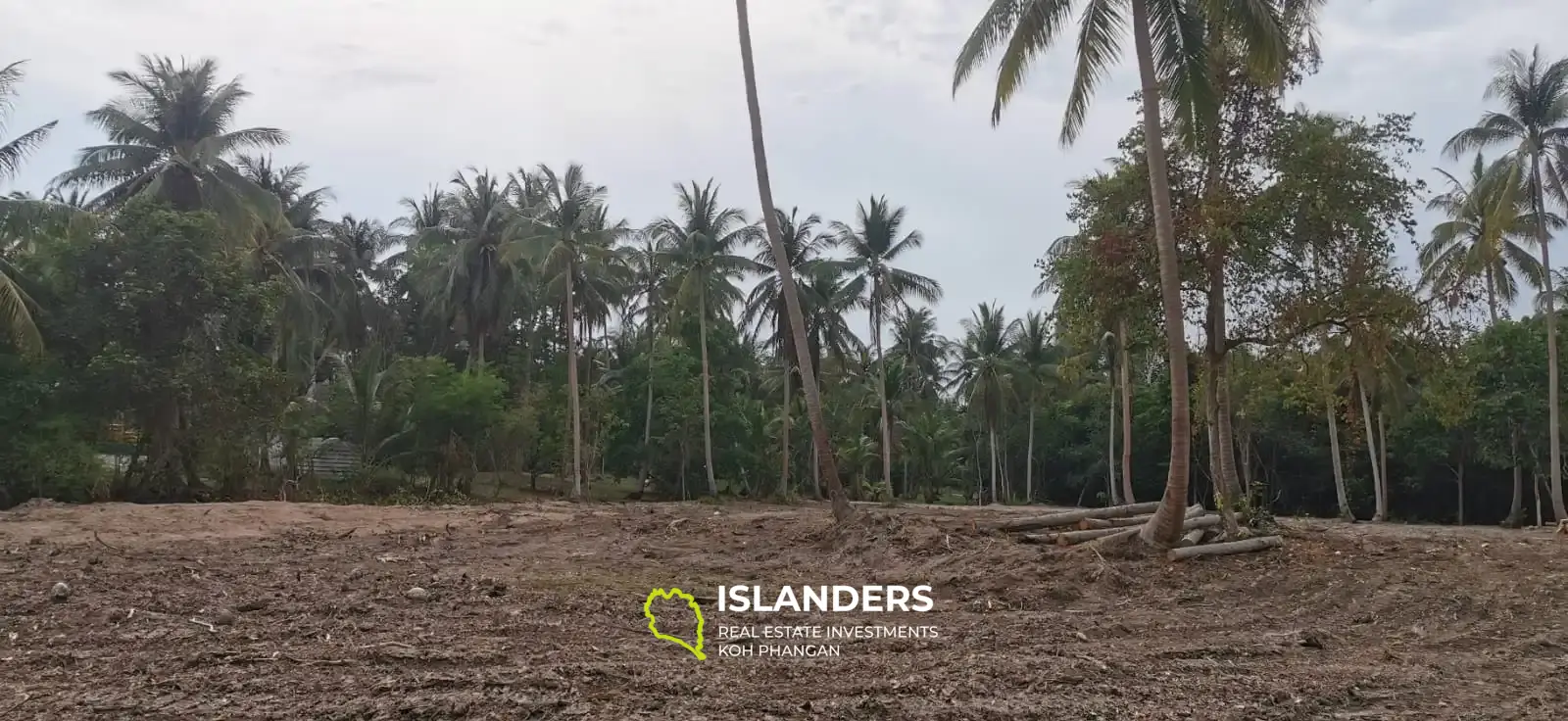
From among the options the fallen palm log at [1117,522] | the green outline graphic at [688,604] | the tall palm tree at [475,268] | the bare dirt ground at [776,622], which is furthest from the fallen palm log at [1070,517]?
the tall palm tree at [475,268]

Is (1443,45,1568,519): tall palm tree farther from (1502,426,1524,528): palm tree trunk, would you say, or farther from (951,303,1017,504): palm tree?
(951,303,1017,504): palm tree

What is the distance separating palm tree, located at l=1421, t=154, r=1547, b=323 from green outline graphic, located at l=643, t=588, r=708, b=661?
14.5 meters

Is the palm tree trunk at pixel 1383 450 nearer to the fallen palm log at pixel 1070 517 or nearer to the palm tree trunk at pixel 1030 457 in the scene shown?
the palm tree trunk at pixel 1030 457

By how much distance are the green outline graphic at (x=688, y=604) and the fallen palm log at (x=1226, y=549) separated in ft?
17.5

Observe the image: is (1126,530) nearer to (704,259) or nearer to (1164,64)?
(1164,64)

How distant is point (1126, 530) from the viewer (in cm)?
1118

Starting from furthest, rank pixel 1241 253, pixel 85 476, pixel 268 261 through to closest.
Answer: pixel 268 261
pixel 85 476
pixel 1241 253

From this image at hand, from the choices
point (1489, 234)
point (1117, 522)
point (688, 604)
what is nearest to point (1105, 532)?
point (1117, 522)

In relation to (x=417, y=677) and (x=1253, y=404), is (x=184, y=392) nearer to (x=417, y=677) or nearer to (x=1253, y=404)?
(x=417, y=677)

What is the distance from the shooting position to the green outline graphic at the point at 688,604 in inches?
248

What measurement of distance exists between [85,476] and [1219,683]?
1995cm

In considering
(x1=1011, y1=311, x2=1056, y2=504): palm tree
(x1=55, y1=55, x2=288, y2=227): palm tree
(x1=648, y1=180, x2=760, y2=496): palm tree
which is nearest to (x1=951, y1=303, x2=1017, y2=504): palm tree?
(x1=1011, y1=311, x2=1056, y2=504): palm tree

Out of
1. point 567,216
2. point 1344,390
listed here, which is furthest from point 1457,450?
point 567,216

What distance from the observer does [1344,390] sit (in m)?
29.1
